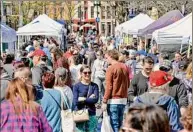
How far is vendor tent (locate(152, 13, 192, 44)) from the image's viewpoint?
14705mm

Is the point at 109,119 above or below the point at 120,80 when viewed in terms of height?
below

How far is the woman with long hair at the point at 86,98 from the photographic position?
864 cm

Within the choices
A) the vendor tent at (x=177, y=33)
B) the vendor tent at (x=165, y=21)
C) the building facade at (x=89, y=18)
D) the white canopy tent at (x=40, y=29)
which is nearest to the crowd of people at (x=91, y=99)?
the vendor tent at (x=177, y=33)

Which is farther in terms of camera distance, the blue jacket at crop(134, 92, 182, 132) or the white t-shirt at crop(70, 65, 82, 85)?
the white t-shirt at crop(70, 65, 82, 85)

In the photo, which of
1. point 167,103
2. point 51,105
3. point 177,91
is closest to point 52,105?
point 51,105

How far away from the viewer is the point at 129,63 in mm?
16469

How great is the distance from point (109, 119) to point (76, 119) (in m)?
1.47

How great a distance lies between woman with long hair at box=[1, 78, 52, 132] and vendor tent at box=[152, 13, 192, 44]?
30.1 feet

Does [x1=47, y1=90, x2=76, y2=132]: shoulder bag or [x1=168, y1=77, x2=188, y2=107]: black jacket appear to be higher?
[x1=168, y1=77, x2=188, y2=107]: black jacket

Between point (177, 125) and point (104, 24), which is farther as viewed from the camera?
point (104, 24)

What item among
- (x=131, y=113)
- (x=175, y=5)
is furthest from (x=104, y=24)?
(x=131, y=113)

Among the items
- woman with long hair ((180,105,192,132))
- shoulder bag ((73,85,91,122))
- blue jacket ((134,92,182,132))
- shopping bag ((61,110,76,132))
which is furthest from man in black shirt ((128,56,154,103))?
woman with long hair ((180,105,192,132))

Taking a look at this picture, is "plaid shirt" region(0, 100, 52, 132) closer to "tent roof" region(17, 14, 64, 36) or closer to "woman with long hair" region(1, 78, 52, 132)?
Answer: "woman with long hair" region(1, 78, 52, 132)

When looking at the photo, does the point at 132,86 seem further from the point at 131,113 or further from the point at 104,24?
the point at 104,24
